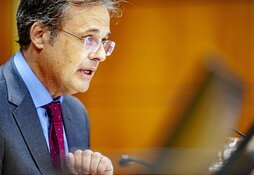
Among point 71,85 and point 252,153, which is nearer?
point 252,153

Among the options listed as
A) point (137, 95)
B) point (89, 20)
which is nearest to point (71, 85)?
point (89, 20)

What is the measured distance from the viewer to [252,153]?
19.2 inches

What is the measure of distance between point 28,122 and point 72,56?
0.32 meters

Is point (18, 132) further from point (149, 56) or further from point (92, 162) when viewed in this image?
point (149, 56)

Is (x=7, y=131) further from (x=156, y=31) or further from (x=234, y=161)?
(x=156, y=31)

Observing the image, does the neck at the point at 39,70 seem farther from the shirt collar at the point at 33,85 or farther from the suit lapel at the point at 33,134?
the suit lapel at the point at 33,134

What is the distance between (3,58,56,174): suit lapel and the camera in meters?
1.49

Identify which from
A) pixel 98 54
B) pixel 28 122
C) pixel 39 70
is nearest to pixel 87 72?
pixel 98 54

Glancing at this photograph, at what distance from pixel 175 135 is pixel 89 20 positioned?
4.01ft

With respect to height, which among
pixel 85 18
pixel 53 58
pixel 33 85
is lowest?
pixel 33 85

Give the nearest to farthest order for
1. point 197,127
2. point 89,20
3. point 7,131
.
Result: point 197,127
point 7,131
point 89,20

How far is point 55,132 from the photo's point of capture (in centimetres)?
165

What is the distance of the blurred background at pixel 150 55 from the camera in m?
4.32

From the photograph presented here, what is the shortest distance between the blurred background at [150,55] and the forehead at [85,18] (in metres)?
2.66
